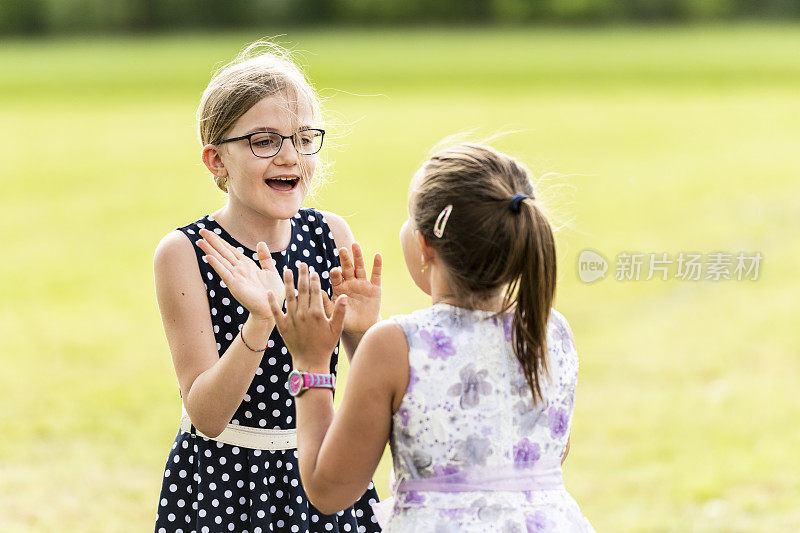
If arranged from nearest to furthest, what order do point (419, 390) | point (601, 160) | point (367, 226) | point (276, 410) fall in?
point (419, 390), point (276, 410), point (367, 226), point (601, 160)

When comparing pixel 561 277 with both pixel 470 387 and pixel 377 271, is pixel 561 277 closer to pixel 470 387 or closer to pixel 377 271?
pixel 470 387

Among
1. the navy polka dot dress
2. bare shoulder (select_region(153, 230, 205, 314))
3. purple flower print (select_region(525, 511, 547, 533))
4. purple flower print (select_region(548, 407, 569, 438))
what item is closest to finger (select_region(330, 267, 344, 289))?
the navy polka dot dress

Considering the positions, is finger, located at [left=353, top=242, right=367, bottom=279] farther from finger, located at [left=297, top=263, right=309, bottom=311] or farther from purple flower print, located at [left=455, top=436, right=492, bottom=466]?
purple flower print, located at [left=455, top=436, right=492, bottom=466]

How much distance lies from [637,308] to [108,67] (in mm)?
35268

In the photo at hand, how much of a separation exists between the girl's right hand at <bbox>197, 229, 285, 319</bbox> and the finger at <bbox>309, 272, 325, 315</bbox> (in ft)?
0.55

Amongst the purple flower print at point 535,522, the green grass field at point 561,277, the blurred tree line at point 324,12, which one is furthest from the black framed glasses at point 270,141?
the blurred tree line at point 324,12

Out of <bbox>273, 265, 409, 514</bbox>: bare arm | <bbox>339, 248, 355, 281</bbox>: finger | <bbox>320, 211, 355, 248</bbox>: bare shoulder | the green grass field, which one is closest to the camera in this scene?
<bbox>273, 265, 409, 514</bbox>: bare arm

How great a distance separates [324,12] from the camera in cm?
4366

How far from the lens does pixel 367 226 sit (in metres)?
13.9

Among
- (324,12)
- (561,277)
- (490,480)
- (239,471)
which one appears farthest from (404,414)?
(324,12)

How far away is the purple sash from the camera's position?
1.86 meters

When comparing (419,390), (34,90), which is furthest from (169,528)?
(34,90)

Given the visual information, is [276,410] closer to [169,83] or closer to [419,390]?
[419,390]

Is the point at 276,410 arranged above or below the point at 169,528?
above
